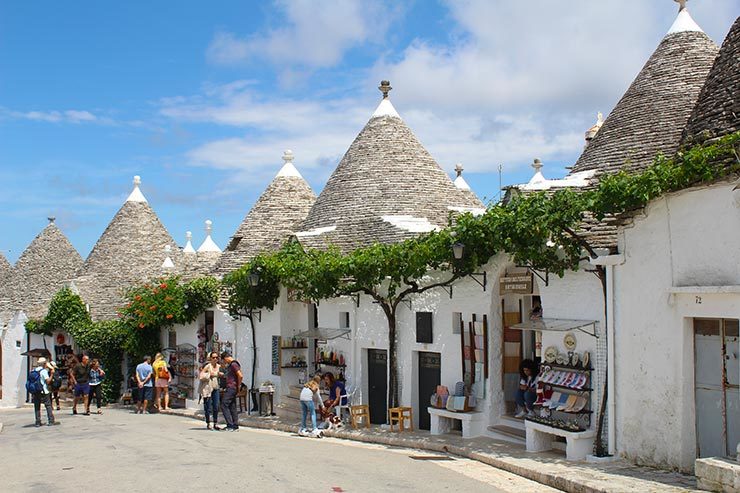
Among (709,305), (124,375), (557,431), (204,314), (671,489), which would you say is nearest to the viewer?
(671,489)

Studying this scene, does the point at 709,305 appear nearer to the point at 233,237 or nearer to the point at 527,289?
the point at 527,289

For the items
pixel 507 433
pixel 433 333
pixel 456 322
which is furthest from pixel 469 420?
pixel 433 333

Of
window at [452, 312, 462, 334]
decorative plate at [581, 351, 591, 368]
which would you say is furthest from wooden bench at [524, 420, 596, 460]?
window at [452, 312, 462, 334]

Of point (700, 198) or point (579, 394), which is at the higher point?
point (700, 198)

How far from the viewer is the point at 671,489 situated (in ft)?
32.9

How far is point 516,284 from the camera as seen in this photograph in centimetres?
1520

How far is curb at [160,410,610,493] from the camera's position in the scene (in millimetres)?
10781

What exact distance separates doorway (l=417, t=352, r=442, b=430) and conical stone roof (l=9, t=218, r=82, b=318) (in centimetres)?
1965

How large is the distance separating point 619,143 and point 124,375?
2038 cm

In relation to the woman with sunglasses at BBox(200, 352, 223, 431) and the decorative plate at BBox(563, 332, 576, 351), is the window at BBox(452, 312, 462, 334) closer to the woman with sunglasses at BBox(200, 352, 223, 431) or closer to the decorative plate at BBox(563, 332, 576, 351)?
the decorative plate at BBox(563, 332, 576, 351)

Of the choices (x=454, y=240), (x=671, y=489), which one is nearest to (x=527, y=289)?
(x=454, y=240)

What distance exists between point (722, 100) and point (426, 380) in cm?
847

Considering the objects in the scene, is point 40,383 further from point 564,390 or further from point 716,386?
point 716,386

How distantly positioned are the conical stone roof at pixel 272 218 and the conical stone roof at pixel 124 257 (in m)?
5.86
